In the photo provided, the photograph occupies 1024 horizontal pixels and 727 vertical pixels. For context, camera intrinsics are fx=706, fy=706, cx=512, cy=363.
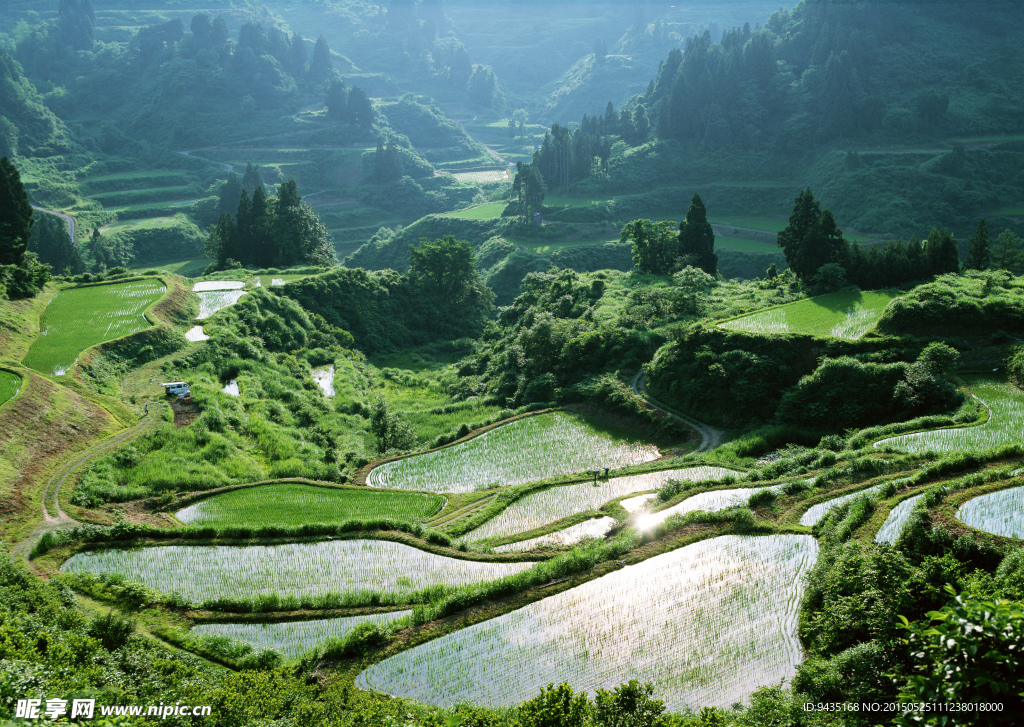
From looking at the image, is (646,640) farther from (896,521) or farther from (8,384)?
(8,384)

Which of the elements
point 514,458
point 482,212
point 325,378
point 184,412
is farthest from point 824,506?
point 482,212

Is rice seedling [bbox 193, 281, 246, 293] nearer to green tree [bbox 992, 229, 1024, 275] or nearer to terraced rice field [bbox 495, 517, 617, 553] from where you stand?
terraced rice field [bbox 495, 517, 617, 553]

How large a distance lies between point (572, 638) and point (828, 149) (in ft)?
359

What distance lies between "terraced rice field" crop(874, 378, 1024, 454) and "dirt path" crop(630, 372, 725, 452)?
23.6ft

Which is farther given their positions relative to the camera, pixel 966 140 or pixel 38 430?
pixel 966 140

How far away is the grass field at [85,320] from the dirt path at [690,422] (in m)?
26.5

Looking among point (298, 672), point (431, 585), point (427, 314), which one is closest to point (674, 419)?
point (431, 585)

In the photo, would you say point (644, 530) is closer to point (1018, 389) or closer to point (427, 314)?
point (1018, 389)

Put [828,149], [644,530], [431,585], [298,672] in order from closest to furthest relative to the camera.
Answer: [298,672] < [431,585] < [644,530] < [828,149]

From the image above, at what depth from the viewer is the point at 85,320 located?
39.7 meters

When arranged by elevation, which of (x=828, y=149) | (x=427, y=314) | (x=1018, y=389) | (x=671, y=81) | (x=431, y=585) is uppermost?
(x=671, y=81)

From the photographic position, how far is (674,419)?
31844mm

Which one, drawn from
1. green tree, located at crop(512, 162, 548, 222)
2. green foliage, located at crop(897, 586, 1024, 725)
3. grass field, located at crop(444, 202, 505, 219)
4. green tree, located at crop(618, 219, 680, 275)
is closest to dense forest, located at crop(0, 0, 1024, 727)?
green foliage, located at crop(897, 586, 1024, 725)

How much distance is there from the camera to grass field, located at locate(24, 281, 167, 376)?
3353cm
